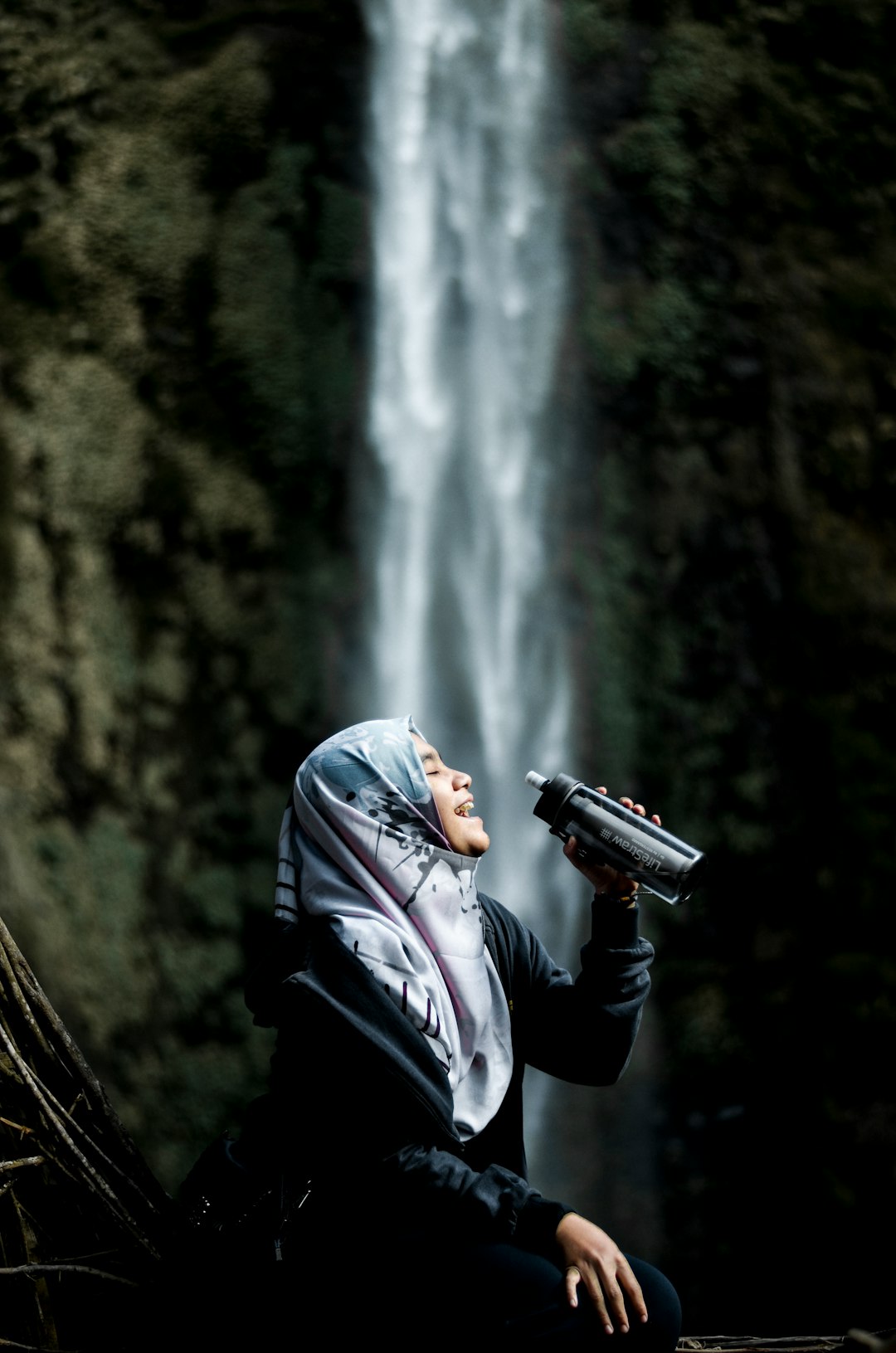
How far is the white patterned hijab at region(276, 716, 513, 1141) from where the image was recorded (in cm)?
189

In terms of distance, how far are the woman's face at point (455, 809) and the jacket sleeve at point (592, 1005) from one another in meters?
0.19

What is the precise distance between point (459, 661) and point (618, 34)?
2.85 metres

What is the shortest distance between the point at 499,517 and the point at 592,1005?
3.98 meters

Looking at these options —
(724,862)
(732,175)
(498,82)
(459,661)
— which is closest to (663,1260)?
(724,862)

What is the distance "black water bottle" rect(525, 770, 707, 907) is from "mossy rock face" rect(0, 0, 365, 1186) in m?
3.32

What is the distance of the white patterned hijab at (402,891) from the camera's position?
1.89 meters

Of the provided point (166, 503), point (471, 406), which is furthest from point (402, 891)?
point (471, 406)

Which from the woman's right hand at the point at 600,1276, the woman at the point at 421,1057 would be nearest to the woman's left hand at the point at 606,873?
the woman at the point at 421,1057

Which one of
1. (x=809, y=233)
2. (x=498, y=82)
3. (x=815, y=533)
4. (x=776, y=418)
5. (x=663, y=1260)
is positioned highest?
(x=498, y=82)

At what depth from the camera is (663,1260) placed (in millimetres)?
5262

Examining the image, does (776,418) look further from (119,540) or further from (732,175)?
(119,540)

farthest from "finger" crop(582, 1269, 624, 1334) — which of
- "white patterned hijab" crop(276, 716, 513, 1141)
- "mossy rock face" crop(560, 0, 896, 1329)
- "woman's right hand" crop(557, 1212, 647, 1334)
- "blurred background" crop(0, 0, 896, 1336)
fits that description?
"mossy rock face" crop(560, 0, 896, 1329)

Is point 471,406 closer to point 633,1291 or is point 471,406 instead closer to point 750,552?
point 750,552

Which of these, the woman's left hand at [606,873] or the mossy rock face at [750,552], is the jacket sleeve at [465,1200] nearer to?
the woman's left hand at [606,873]
